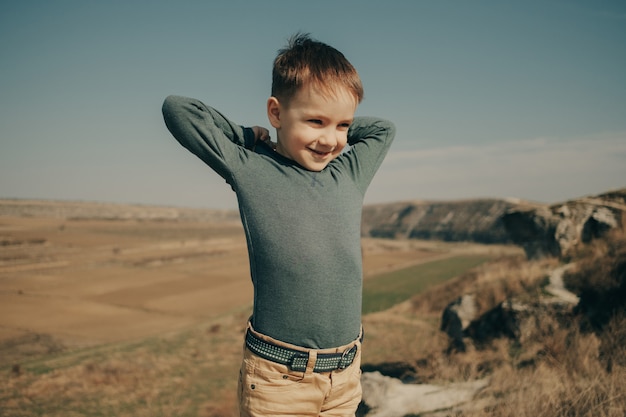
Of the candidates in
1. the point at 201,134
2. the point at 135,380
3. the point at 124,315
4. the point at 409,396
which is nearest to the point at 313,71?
the point at 201,134

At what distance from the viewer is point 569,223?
33.8 ft

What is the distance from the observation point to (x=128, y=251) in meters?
43.8

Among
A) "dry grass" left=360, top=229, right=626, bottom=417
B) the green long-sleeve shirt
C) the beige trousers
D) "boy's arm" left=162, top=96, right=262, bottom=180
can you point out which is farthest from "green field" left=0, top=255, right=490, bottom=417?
"boy's arm" left=162, top=96, right=262, bottom=180

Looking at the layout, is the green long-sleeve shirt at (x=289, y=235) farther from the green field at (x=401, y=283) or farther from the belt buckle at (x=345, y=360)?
the green field at (x=401, y=283)

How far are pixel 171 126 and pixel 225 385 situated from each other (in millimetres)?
9153

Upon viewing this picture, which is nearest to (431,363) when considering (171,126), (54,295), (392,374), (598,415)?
(392,374)

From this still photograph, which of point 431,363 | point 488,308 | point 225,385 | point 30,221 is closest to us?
point 431,363

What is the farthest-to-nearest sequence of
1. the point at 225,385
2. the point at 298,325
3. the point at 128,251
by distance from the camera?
the point at 128,251 → the point at 225,385 → the point at 298,325

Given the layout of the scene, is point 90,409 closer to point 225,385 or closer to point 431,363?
point 225,385

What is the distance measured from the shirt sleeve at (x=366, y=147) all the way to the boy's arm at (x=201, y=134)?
0.49 metres

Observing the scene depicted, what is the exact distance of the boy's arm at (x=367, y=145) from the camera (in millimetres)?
1825

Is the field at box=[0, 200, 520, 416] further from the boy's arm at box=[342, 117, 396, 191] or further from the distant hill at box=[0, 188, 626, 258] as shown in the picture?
the boy's arm at box=[342, 117, 396, 191]

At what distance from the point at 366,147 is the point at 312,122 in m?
0.41

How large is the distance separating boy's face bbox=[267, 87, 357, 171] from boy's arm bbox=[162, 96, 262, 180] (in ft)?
0.65
